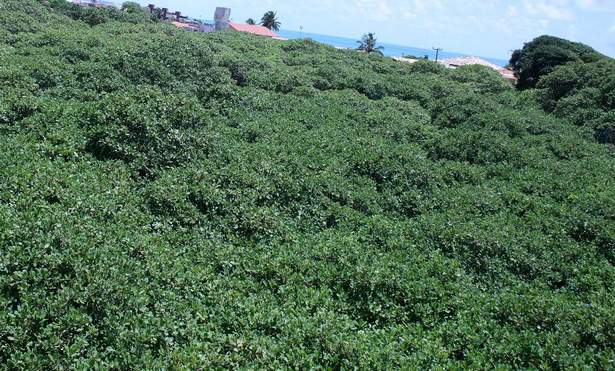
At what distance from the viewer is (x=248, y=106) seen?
16141 mm

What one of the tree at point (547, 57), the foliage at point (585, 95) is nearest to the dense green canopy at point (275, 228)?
the foliage at point (585, 95)

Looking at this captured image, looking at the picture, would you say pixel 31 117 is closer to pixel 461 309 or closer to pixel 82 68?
pixel 82 68

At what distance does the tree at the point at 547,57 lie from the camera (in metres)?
29.1

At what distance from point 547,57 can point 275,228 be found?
1100 inches

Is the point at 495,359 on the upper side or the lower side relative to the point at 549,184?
lower

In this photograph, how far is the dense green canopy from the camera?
5.57 metres

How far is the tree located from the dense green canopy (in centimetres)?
1313

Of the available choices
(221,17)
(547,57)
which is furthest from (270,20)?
(547,57)

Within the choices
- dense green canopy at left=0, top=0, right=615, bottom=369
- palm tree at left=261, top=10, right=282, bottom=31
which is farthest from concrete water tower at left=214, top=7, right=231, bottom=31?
dense green canopy at left=0, top=0, right=615, bottom=369

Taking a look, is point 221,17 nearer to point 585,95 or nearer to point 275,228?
point 585,95

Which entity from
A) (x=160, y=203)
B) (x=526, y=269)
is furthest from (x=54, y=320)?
(x=526, y=269)

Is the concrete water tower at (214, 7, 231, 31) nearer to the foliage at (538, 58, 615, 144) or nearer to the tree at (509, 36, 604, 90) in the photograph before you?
the tree at (509, 36, 604, 90)

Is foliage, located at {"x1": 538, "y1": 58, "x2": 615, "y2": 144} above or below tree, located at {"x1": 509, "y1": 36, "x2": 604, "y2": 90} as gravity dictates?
below

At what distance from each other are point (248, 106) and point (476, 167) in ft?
25.4
